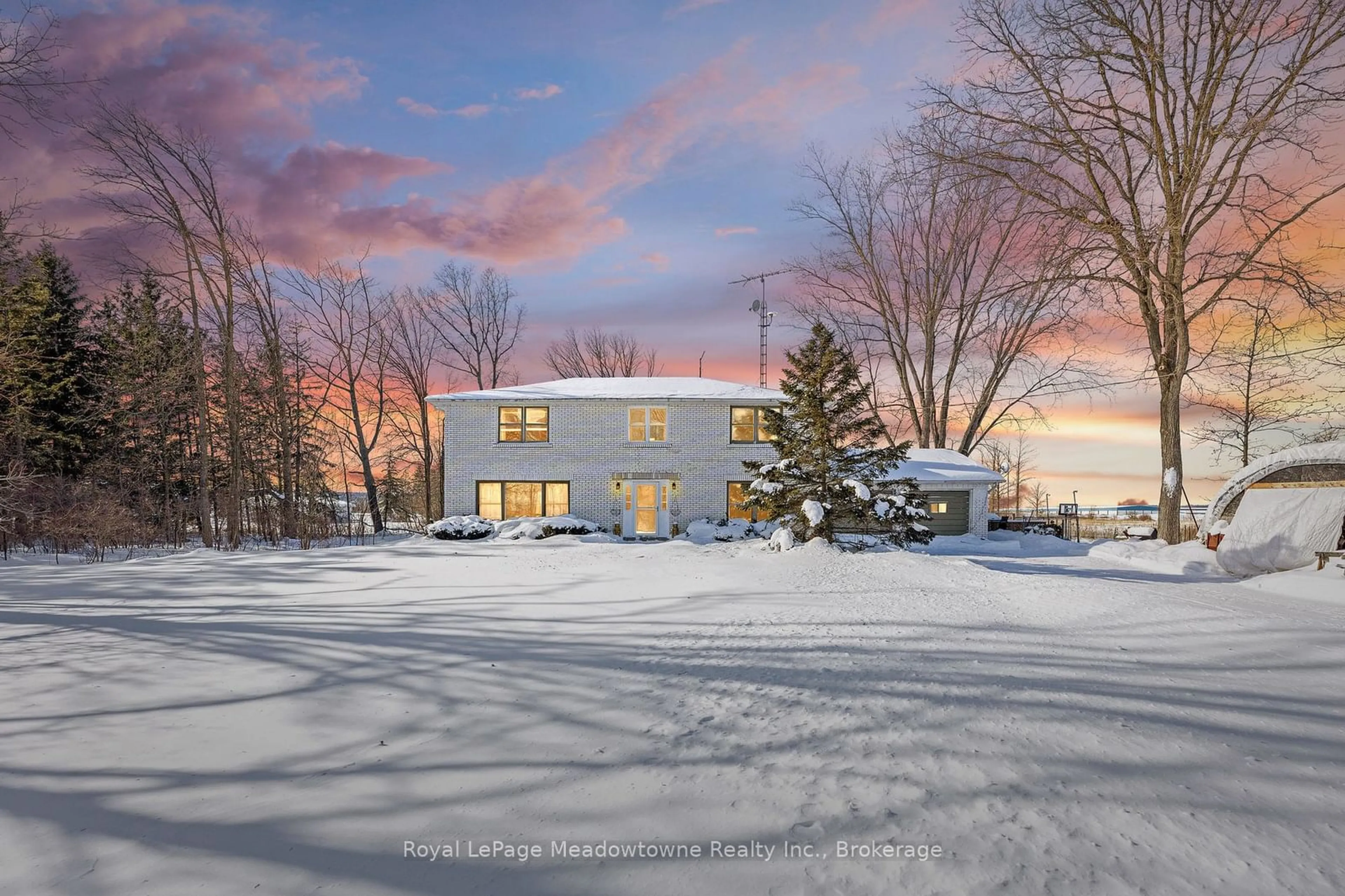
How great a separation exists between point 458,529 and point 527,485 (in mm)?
3503

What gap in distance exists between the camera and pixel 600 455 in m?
21.9

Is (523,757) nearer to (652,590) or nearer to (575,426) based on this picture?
(652,590)

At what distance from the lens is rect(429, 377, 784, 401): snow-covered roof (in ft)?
70.9

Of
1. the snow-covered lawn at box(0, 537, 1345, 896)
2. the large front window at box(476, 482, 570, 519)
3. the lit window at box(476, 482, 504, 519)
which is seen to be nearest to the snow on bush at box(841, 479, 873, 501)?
the snow-covered lawn at box(0, 537, 1345, 896)

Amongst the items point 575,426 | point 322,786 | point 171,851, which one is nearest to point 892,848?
point 322,786

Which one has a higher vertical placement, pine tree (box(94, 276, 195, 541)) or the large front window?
pine tree (box(94, 276, 195, 541))

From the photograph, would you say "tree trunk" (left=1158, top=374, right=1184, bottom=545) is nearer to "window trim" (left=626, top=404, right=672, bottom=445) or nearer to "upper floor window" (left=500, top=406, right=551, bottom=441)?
"window trim" (left=626, top=404, right=672, bottom=445)

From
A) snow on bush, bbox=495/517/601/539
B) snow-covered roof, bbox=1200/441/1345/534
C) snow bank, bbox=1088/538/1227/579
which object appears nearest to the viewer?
snow-covered roof, bbox=1200/441/1345/534

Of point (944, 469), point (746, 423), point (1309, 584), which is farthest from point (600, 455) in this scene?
point (1309, 584)

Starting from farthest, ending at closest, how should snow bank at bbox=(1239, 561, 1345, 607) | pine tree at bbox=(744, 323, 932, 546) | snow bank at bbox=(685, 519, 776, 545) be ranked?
snow bank at bbox=(685, 519, 776, 545) → pine tree at bbox=(744, 323, 932, 546) → snow bank at bbox=(1239, 561, 1345, 607)

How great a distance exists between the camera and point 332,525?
23.1 metres

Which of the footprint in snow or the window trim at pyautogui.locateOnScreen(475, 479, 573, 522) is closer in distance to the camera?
the footprint in snow

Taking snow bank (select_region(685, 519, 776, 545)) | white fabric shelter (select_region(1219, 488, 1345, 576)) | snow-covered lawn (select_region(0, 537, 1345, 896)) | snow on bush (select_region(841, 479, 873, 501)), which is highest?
snow on bush (select_region(841, 479, 873, 501))

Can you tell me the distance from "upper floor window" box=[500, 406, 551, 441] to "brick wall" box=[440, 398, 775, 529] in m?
0.21
